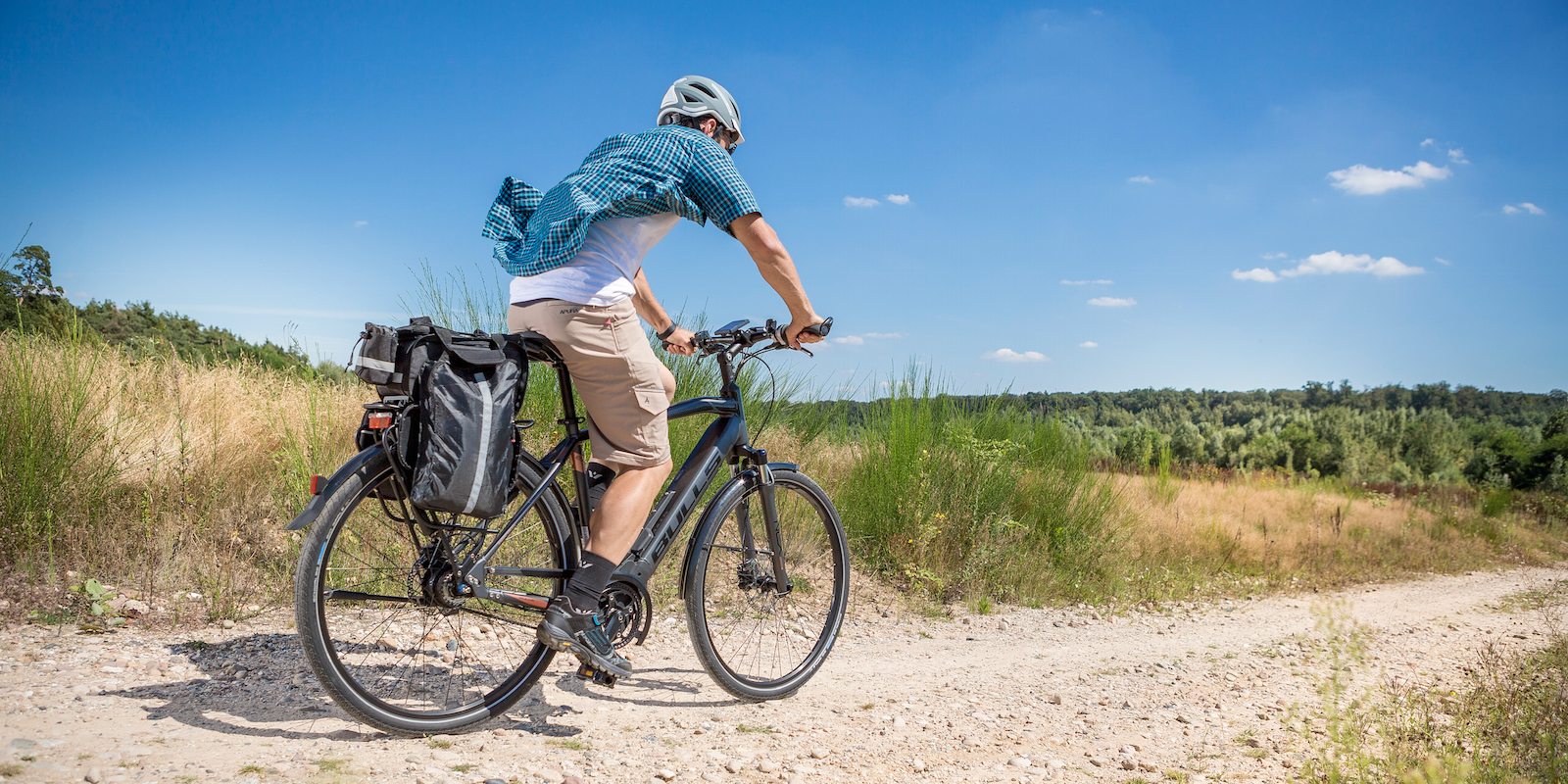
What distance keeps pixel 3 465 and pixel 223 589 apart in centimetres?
137

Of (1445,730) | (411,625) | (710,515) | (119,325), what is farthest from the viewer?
(119,325)

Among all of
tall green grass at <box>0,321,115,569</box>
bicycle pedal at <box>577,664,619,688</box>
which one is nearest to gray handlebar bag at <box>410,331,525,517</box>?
bicycle pedal at <box>577,664,619,688</box>

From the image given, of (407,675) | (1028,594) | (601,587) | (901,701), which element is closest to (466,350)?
(601,587)

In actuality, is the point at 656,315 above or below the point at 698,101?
below

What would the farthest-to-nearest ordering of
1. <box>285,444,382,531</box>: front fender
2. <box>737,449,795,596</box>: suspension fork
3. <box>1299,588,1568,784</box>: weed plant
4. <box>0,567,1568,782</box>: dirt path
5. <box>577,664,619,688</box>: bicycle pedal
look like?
1. <box>737,449,795,596</box>: suspension fork
2. <box>577,664,619,688</box>: bicycle pedal
3. <box>1299,588,1568,784</box>: weed plant
4. <box>0,567,1568,782</box>: dirt path
5. <box>285,444,382,531</box>: front fender

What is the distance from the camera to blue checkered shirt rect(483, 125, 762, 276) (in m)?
3.12

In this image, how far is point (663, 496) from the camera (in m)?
3.73

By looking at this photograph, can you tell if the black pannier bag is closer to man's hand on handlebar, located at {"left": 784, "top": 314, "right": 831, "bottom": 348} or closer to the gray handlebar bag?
the gray handlebar bag

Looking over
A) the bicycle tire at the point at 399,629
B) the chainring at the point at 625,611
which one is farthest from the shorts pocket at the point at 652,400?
the chainring at the point at 625,611

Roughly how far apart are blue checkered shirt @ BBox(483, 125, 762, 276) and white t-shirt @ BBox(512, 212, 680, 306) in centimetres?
4

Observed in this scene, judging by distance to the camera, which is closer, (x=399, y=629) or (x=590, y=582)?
(x=590, y=582)

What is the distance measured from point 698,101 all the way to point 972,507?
4.46m

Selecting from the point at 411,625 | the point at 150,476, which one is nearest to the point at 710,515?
Result: the point at 411,625

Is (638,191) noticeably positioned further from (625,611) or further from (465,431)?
(625,611)
